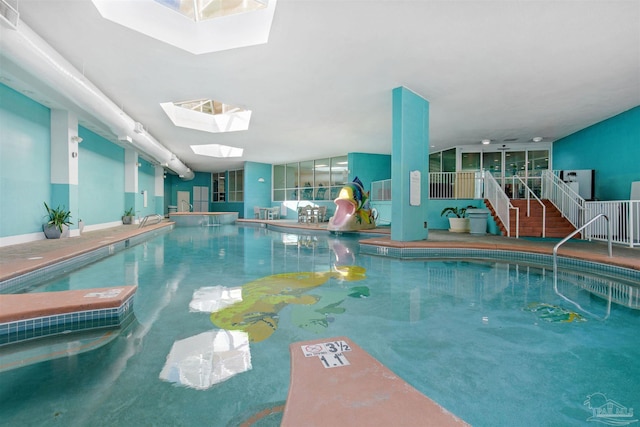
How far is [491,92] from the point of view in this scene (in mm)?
6695

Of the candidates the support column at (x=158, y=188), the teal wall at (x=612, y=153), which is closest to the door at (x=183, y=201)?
the support column at (x=158, y=188)

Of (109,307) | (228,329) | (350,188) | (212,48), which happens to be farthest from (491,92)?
(109,307)

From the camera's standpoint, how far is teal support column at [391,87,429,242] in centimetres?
666

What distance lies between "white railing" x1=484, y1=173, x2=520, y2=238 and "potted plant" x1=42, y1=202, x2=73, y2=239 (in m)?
11.7

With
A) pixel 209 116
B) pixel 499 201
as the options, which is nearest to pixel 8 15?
pixel 209 116

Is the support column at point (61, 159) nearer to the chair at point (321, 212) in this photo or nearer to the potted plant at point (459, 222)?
the chair at point (321, 212)

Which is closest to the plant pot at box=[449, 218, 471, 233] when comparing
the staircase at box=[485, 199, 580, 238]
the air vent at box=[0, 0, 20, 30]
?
the staircase at box=[485, 199, 580, 238]

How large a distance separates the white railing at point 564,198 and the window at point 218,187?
1903cm

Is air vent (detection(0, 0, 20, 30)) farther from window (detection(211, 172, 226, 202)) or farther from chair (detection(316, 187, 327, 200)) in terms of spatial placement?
window (detection(211, 172, 226, 202))

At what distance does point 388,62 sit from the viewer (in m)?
5.35

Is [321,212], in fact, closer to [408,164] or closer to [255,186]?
[255,186]

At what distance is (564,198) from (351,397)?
10564 millimetres

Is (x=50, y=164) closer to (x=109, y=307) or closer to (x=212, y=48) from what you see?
(x=212, y=48)

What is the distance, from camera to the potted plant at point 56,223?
7.39m
